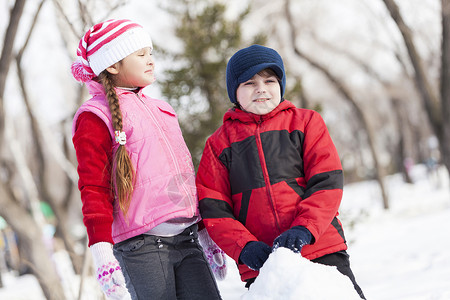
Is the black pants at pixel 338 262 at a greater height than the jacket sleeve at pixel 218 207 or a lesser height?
lesser

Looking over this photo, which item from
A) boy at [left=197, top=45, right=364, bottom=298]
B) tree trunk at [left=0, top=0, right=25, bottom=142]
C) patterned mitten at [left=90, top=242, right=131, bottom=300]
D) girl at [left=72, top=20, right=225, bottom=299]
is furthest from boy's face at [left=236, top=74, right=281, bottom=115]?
tree trunk at [left=0, top=0, right=25, bottom=142]

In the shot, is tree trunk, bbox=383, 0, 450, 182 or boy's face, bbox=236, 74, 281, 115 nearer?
boy's face, bbox=236, 74, 281, 115

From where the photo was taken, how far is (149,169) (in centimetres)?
220

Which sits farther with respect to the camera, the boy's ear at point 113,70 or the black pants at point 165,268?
the boy's ear at point 113,70

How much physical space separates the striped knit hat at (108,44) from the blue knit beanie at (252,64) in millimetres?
475

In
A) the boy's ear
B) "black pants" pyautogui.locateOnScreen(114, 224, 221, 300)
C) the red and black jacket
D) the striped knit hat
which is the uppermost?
the striped knit hat

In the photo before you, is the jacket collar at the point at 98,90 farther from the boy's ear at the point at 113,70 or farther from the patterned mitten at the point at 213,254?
the patterned mitten at the point at 213,254

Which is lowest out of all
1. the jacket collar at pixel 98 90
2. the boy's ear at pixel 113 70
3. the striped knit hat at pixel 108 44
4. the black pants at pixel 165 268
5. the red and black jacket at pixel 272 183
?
the black pants at pixel 165 268

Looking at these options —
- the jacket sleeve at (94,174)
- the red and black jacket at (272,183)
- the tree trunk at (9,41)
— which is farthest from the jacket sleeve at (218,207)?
the tree trunk at (9,41)

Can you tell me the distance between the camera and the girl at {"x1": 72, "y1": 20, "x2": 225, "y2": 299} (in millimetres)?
2100

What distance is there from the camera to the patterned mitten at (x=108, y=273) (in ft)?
6.35

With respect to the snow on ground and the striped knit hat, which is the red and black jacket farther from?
the striped knit hat

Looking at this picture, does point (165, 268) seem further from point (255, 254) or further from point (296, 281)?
point (296, 281)

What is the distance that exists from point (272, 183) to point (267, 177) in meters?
0.03
